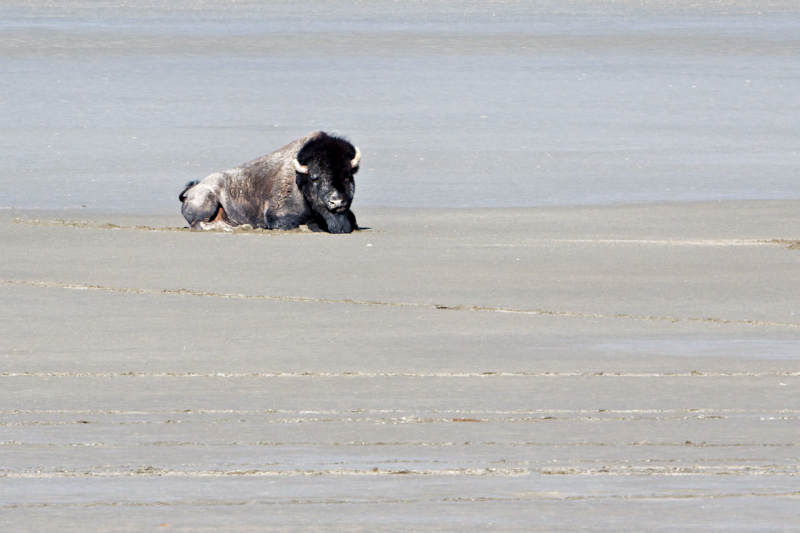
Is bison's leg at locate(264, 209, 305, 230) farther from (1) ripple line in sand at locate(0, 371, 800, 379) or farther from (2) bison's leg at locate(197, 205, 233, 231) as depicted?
(1) ripple line in sand at locate(0, 371, 800, 379)

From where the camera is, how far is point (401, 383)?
7.99 metres

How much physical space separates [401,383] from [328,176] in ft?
26.7

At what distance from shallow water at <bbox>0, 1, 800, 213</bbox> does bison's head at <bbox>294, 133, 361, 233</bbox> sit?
69.8 inches

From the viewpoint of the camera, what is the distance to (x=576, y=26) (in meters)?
52.8

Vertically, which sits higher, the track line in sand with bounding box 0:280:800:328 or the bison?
the track line in sand with bounding box 0:280:800:328

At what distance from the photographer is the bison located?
15.8 meters

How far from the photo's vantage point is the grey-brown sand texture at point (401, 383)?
5.62 m

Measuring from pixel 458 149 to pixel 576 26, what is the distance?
31.6 meters

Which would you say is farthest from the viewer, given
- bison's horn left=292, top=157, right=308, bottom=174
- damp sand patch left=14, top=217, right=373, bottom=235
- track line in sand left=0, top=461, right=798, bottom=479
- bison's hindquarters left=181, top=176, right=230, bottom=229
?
bison's hindquarters left=181, top=176, right=230, bottom=229

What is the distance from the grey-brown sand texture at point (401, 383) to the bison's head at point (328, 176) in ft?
4.16

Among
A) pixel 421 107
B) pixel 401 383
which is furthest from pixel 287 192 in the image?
pixel 421 107

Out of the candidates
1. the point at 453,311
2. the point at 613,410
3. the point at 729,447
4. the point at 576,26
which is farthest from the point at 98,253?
the point at 576,26

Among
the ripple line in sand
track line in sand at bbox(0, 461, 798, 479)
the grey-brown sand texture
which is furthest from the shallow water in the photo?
track line in sand at bbox(0, 461, 798, 479)

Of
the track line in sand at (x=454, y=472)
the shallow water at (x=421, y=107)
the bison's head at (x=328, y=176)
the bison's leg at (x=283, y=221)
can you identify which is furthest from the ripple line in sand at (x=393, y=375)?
the shallow water at (x=421, y=107)
